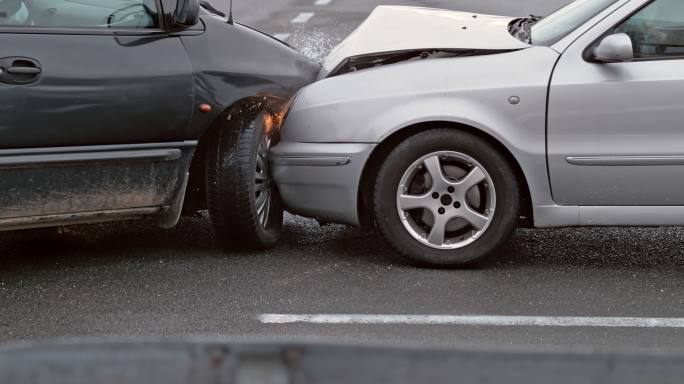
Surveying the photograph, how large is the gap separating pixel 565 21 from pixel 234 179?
5.74 ft

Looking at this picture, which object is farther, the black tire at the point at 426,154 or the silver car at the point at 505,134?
the black tire at the point at 426,154

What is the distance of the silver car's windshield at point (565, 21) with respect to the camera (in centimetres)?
532

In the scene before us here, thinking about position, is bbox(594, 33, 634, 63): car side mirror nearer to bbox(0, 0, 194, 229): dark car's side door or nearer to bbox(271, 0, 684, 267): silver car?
bbox(271, 0, 684, 267): silver car

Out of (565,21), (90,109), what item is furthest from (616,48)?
(90,109)

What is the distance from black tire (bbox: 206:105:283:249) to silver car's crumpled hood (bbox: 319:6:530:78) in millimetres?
541

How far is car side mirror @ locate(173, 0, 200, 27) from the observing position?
207 inches

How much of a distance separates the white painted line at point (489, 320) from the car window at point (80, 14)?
1.56 meters

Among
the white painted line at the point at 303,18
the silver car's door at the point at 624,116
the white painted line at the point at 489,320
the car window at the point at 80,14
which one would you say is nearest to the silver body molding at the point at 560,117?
the silver car's door at the point at 624,116

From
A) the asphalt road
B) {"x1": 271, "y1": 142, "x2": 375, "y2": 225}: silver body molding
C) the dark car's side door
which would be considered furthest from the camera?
{"x1": 271, "y1": 142, "x2": 375, "y2": 225}: silver body molding

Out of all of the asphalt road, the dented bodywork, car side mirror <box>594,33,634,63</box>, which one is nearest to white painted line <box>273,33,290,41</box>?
the asphalt road

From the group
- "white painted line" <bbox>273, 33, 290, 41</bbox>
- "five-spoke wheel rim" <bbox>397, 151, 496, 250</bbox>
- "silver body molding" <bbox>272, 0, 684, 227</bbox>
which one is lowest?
"white painted line" <bbox>273, 33, 290, 41</bbox>

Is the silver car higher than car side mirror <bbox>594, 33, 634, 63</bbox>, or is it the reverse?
car side mirror <bbox>594, 33, 634, 63</bbox>

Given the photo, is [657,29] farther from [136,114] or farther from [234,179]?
[136,114]

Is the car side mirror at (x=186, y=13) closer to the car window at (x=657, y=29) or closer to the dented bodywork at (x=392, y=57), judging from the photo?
the dented bodywork at (x=392, y=57)
